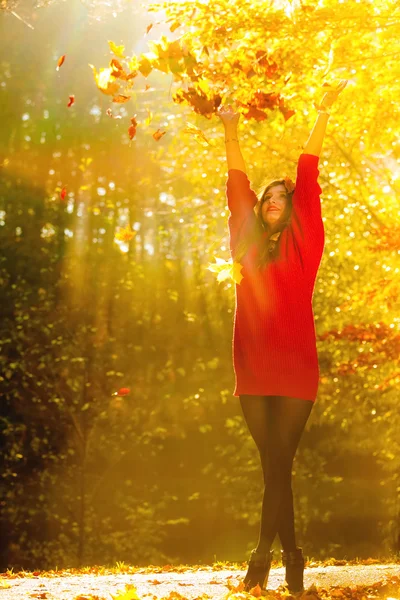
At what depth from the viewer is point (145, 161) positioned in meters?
16.3

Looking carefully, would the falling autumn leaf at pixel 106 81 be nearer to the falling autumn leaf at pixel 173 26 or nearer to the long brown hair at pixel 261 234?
the falling autumn leaf at pixel 173 26

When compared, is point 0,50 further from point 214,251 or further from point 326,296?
point 326,296

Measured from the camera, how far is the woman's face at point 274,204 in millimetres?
4125

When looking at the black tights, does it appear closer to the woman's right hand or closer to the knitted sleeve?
the knitted sleeve

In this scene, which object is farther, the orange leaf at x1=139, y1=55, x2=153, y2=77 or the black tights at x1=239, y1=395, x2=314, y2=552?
the orange leaf at x1=139, y1=55, x2=153, y2=77

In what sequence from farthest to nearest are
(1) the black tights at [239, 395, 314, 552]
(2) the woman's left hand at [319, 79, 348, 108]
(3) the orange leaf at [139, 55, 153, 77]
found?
(3) the orange leaf at [139, 55, 153, 77] < (2) the woman's left hand at [319, 79, 348, 108] < (1) the black tights at [239, 395, 314, 552]

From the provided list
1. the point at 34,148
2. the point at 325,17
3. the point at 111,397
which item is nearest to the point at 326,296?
the point at 111,397

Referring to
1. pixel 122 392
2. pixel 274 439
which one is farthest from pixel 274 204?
pixel 122 392

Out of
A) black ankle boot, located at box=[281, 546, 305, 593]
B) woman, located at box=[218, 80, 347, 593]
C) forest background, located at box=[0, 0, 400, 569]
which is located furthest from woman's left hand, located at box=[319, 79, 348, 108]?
forest background, located at box=[0, 0, 400, 569]

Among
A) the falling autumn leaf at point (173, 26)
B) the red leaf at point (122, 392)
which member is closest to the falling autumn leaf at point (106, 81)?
the falling autumn leaf at point (173, 26)

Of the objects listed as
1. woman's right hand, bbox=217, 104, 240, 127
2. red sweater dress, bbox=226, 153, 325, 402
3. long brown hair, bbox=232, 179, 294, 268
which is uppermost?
woman's right hand, bbox=217, 104, 240, 127

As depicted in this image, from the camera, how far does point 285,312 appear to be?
3945 mm

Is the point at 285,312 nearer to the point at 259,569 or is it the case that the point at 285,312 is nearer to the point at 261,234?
the point at 261,234

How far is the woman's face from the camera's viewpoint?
13.5ft
